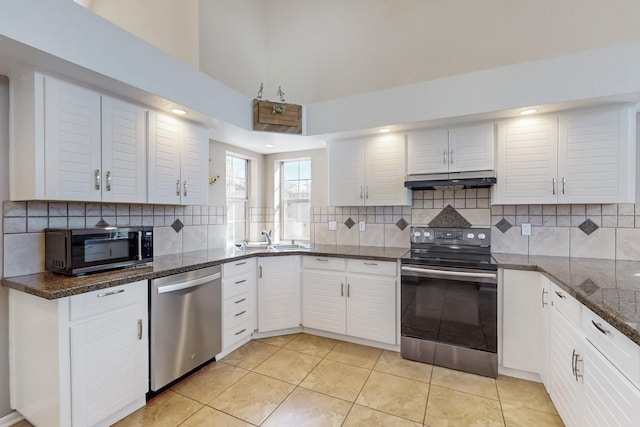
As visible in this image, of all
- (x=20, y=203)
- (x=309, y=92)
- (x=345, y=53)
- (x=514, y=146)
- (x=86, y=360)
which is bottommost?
(x=86, y=360)

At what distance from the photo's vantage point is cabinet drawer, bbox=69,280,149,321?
1.54m

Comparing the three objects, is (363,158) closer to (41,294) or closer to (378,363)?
(378,363)

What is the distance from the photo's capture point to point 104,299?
1.66 m

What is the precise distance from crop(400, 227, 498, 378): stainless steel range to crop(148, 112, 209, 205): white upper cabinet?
6.54ft

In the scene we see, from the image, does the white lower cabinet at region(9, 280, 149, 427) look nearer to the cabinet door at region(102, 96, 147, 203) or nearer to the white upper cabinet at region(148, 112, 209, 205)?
the cabinet door at region(102, 96, 147, 203)

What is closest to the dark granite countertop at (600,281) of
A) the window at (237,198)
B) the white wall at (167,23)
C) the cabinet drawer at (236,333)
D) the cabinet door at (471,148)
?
the cabinet door at (471,148)

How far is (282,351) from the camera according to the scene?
2.64 meters

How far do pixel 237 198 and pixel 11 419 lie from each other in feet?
8.49

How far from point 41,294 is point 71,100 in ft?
3.73

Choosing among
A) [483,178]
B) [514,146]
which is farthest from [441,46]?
[483,178]

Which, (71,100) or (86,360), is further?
(71,100)

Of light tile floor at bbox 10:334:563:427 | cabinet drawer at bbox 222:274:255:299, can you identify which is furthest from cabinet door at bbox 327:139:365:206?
light tile floor at bbox 10:334:563:427

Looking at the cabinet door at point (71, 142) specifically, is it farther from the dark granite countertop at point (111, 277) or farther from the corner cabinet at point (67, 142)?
the dark granite countertop at point (111, 277)

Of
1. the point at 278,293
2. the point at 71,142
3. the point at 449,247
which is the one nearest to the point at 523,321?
the point at 449,247
